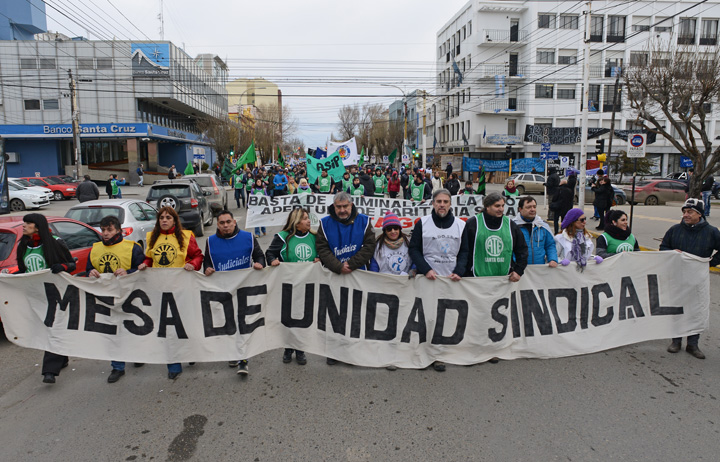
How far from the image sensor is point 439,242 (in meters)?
5.03

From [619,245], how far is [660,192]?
77.6 feet

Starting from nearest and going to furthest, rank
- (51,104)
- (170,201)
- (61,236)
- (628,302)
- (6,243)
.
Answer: (628,302), (6,243), (61,236), (170,201), (51,104)

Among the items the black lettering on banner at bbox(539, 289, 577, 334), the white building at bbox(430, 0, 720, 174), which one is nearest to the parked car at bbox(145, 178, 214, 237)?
the black lettering on banner at bbox(539, 289, 577, 334)

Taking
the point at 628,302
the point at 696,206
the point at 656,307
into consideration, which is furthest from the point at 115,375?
the point at 696,206

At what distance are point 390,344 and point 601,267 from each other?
2.46m

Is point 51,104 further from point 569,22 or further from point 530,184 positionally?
point 569,22

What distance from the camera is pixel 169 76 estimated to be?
48.2m

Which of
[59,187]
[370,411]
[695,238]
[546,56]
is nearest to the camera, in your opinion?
[370,411]

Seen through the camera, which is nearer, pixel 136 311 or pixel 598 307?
pixel 136 311

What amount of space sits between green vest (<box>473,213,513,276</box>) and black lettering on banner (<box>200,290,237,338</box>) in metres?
2.54

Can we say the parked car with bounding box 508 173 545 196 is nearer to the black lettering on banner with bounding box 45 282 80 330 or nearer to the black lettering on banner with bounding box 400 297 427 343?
the black lettering on banner with bounding box 400 297 427 343

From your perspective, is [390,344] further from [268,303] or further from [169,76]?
[169,76]

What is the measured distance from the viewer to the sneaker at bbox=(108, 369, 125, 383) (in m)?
4.68

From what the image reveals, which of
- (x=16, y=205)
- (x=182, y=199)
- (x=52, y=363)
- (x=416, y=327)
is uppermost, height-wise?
(x=182, y=199)
